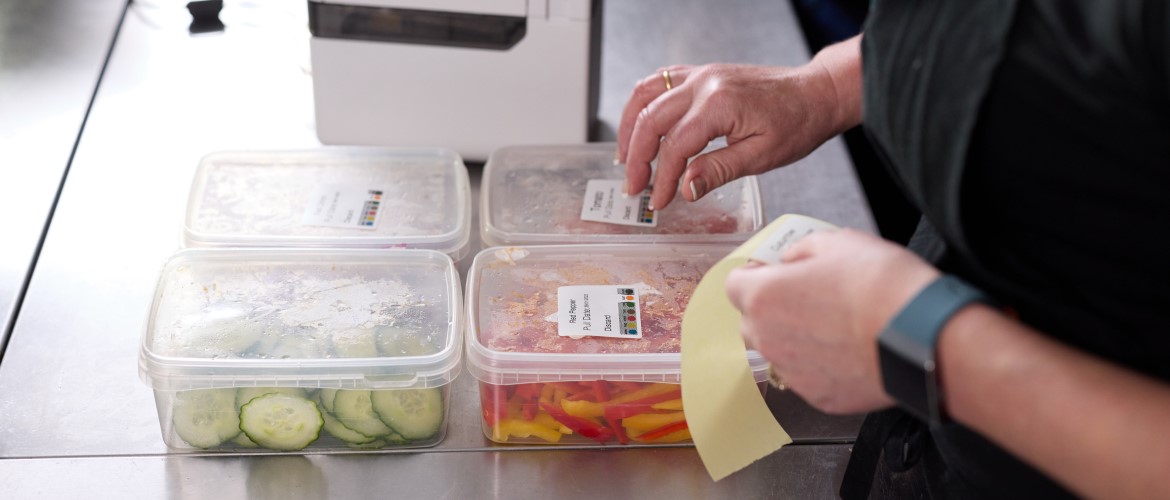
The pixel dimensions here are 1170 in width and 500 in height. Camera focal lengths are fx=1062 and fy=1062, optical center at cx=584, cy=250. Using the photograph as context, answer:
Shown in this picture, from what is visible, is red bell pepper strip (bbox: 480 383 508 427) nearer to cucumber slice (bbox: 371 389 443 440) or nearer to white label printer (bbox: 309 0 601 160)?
cucumber slice (bbox: 371 389 443 440)

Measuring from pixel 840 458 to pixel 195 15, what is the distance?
1.31 meters

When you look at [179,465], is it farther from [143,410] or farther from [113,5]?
[113,5]

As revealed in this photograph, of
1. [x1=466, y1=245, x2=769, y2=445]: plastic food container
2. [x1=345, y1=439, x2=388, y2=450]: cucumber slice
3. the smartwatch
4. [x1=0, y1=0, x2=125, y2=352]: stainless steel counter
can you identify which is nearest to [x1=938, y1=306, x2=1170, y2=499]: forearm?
the smartwatch

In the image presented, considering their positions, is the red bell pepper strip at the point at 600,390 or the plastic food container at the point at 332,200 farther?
the plastic food container at the point at 332,200

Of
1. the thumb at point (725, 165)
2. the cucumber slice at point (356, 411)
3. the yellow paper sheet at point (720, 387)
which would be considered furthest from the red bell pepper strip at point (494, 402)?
the thumb at point (725, 165)

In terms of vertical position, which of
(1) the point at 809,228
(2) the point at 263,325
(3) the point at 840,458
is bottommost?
(3) the point at 840,458

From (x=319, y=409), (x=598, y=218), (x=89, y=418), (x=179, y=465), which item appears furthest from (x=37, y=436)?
(x=598, y=218)

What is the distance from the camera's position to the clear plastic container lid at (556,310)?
3.46ft

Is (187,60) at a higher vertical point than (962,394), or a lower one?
lower

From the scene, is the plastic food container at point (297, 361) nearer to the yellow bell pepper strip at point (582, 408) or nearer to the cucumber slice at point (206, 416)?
the cucumber slice at point (206, 416)

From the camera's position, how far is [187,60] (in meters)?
1.72

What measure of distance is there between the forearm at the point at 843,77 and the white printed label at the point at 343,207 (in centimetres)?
56

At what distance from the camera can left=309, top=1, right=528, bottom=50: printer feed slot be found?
56.2 inches

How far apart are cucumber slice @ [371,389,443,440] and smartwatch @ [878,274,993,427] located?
54cm
